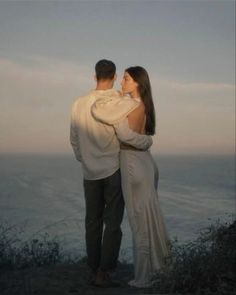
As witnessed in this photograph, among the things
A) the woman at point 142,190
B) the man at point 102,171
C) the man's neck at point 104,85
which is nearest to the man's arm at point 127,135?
the man at point 102,171

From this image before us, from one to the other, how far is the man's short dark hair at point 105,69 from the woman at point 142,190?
17 centimetres

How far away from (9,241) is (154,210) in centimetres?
212

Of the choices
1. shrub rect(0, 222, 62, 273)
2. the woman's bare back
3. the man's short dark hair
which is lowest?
shrub rect(0, 222, 62, 273)

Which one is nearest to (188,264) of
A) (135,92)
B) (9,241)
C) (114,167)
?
(114,167)

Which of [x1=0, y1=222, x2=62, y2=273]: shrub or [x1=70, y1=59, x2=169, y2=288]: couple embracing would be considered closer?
[x1=70, y1=59, x2=169, y2=288]: couple embracing

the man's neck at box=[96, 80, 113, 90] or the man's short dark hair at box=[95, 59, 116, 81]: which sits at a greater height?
the man's short dark hair at box=[95, 59, 116, 81]

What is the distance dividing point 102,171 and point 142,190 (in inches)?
18.9

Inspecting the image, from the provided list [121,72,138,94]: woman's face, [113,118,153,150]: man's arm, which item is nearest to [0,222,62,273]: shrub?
[113,118,153,150]: man's arm

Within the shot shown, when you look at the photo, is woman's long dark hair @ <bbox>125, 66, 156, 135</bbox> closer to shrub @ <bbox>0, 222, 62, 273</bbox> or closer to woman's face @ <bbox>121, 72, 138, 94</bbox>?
woman's face @ <bbox>121, 72, 138, 94</bbox>

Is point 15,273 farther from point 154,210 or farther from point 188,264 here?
point 188,264

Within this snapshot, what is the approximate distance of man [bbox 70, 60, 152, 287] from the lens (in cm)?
551

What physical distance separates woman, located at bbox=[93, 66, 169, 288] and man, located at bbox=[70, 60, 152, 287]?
Answer: 11cm

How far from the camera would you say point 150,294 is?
15.9 ft

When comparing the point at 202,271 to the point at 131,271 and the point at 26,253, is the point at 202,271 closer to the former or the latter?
the point at 131,271
